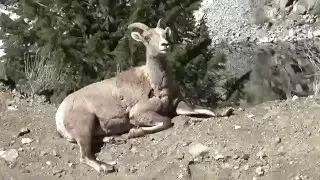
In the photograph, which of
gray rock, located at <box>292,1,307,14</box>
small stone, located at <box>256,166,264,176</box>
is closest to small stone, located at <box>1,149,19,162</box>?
small stone, located at <box>256,166,264,176</box>

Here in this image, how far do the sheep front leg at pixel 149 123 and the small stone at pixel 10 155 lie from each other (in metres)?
1.34

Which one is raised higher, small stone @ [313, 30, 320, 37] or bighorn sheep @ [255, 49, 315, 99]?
bighorn sheep @ [255, 49, 315, 99]

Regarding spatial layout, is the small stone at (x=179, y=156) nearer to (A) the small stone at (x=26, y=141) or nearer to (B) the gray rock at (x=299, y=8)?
(A) the small stone at (x=26, y=141)

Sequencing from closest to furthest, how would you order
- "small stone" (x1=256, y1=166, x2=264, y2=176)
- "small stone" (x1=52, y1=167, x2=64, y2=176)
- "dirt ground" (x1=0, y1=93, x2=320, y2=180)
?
1. "small stone" (x1=256, y1=166, x2=264, y2=176)
2. "dirt ground" (x1=0, y1=93, x2=320, y2=180)
3. "small stone" (x1=52, y1=167, x2=64, y2=176)

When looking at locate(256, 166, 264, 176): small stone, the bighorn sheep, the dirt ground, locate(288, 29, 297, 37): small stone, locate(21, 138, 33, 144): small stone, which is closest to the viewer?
locate(256, 166, 264, 176): small stone

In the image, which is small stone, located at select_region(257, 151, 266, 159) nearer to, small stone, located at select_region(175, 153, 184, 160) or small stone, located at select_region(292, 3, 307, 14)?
small stone, located at select_region(175, 153, 184, 160)

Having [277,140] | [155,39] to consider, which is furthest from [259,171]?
[155,39]

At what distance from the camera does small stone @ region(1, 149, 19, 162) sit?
6.86m

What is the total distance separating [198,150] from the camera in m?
6.47

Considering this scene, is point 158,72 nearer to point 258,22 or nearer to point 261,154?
point 261,154

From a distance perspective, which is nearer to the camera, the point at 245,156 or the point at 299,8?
the point at 245,156

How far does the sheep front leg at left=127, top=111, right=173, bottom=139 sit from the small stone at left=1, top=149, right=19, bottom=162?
1340 mm

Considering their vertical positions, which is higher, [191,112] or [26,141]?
[191,112]

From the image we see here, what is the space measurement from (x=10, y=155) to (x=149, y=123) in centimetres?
164
